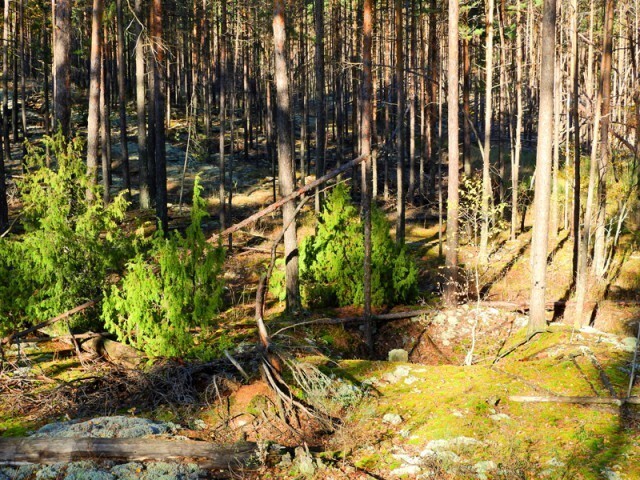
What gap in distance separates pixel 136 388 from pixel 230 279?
1188cm

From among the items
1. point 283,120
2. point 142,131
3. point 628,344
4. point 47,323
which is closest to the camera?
point 47,323

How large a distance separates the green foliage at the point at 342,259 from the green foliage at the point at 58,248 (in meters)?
5.77

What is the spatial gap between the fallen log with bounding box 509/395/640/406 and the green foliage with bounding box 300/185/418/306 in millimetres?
7066

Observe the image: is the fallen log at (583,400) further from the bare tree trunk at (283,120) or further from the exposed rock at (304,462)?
the bare tree trunk at (283,120)

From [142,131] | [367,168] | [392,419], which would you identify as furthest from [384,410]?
[142,131]

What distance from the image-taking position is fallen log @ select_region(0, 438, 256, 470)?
5.81 meters

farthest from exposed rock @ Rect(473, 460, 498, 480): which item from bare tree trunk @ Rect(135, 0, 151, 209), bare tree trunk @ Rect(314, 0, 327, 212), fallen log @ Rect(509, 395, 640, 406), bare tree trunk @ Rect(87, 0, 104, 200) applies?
bare tree trunk @ Rect(135, 0, 151, 209)

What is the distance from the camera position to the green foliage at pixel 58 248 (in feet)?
31.4

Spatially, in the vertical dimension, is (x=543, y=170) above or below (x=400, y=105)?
below

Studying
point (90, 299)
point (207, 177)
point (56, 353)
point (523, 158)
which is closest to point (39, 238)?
point (90, 299)

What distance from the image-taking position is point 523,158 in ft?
125

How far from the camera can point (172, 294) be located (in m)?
8.80

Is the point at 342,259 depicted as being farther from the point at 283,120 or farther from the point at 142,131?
the point at 142,131

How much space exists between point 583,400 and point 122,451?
20.5ft
